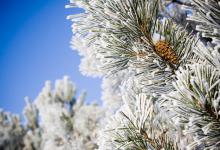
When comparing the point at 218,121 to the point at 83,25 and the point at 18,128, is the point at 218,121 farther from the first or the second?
the point at 18,128

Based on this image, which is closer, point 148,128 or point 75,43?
point 148,128

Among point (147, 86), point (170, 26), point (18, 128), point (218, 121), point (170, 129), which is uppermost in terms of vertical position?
point (170, 26)

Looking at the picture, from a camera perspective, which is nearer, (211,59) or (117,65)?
(211,59)

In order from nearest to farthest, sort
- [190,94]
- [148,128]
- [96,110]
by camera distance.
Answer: [190,94]
[148,128]
[96,110]

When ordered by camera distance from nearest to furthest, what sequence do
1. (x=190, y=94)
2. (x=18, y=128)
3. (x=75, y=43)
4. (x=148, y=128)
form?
(x=190, y=94) → (x=148, y=128) → (x=75, y=43) → (x=18, y=128)

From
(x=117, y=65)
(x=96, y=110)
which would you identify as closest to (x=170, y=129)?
(x=117, y=65)

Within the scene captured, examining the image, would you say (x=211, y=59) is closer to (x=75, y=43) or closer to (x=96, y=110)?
(x=75, y=43)

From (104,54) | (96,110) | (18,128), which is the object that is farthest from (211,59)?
(18,128)

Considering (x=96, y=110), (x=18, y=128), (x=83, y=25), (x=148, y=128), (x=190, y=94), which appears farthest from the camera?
(x=18, y=128)

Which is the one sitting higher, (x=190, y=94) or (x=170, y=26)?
(x=170, y=26)
